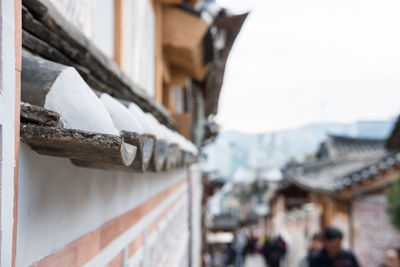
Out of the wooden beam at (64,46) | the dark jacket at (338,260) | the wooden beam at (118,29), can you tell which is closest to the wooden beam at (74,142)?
the wooden beam at (64,46)

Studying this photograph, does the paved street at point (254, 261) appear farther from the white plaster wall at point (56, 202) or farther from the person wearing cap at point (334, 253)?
the white plaster wall at point (56, 202)

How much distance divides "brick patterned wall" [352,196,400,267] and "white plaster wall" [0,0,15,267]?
33.5ft

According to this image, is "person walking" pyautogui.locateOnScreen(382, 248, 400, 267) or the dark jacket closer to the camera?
the dark jacket

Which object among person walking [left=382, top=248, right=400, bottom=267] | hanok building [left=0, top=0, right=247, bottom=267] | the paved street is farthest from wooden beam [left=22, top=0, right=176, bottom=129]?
the paved street

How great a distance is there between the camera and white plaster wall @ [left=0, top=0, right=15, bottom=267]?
0.97 m

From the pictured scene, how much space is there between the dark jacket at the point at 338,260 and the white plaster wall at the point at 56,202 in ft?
13.5

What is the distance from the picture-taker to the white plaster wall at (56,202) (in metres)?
1.20

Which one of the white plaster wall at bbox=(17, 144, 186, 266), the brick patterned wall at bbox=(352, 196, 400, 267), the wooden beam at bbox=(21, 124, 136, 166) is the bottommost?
the brick patterned wall at bbox=(352, 196, 400, 267)

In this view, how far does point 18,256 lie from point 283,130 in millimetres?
57998

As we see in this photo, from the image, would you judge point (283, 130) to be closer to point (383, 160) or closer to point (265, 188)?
point (265, 188)

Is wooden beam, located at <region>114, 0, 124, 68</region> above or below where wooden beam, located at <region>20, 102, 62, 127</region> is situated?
above

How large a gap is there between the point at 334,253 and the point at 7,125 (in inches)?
207

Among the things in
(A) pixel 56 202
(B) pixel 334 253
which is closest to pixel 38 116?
(A) pixel 56 202

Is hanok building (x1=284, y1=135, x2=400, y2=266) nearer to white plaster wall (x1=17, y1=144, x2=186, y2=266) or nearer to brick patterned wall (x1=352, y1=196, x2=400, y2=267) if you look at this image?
brick patterned wall (x1=352, y1=196, x2=400, y2=267)
